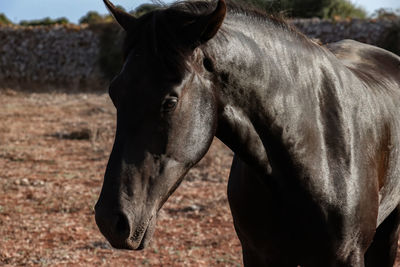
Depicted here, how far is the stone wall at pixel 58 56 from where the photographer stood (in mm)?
17031

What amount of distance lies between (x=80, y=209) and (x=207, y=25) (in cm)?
382

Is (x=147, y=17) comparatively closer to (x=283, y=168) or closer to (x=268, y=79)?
(x=268, y=79)

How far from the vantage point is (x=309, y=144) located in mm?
1827

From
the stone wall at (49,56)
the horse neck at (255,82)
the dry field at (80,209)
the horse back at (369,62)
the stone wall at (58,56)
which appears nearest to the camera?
the horse neck at (255,82)

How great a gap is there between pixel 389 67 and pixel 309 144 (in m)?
1.35

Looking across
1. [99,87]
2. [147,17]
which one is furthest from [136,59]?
[99,87]

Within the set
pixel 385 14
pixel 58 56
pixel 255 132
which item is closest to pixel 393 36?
pixel 385 14

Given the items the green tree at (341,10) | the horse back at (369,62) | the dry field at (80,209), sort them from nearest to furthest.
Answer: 1. the horse back at (369,62)
2. the dry field at (80,209)
3. the green tree at (341,10)

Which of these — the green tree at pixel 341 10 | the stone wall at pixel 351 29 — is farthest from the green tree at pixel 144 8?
the green tree at pixel 341 10

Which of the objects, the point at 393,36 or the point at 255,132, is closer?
the point at 255,132

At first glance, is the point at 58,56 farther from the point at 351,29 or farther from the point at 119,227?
the point at 119,227

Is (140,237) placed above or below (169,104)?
below

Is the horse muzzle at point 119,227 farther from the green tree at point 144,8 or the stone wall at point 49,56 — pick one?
the stone wall at point 49,56

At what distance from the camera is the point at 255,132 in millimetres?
1751
